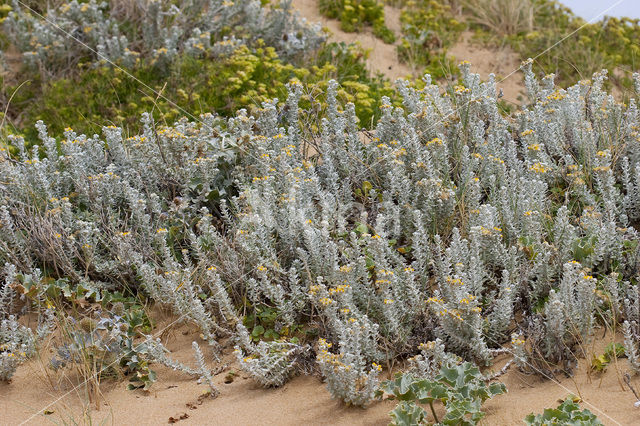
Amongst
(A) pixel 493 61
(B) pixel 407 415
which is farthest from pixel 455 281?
(A) pixel 493 61

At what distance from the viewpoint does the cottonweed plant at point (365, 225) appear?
3938 mm

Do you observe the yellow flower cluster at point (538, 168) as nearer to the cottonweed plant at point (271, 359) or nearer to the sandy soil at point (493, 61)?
the cottonweed plant at point (271, 359)

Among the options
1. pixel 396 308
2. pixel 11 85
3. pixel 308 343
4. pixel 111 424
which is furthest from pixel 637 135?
pixel 11 85

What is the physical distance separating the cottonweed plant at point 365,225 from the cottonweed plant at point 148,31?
2261 mm

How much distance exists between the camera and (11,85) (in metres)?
8.08

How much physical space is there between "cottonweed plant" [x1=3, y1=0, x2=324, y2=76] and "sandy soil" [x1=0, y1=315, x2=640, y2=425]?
4.24 metres

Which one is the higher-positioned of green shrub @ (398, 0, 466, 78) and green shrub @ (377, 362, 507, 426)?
green shrub @ (398, 0, 466, 78)

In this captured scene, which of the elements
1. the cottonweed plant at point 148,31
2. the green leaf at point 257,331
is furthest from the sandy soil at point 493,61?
the green leaf at point 257,331

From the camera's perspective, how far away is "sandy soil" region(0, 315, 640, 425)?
3.59 m

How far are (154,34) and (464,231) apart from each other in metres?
4.75

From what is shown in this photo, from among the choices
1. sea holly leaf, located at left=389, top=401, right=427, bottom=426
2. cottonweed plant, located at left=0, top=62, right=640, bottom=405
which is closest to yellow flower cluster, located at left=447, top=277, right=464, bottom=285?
cottonweed plant, located at left=0, top=62, right=640, bottom=405

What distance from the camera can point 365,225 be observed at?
4.77m

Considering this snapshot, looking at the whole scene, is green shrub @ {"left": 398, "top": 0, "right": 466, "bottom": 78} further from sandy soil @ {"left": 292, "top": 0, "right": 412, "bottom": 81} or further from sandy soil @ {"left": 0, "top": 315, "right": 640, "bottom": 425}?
sandy soil @ {"left": 0, "top": 315, "right": 640, "bottom": 425}

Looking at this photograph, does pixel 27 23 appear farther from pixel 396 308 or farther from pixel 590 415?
pixel 590 415
